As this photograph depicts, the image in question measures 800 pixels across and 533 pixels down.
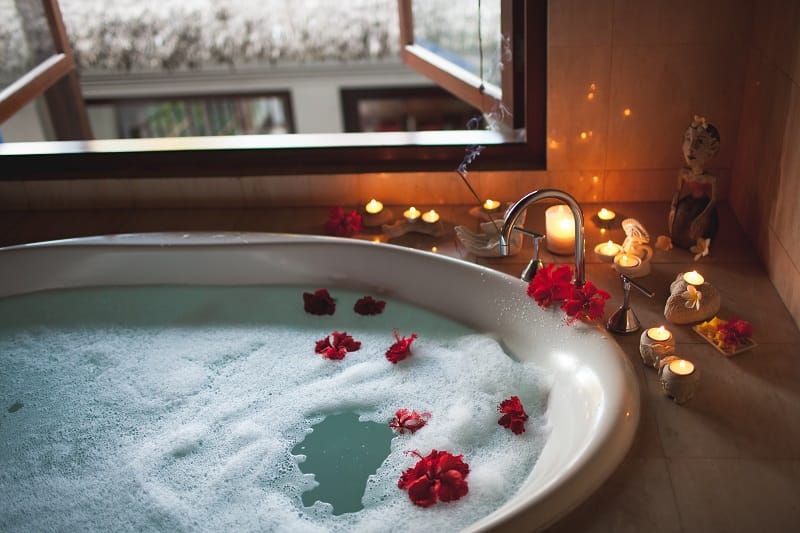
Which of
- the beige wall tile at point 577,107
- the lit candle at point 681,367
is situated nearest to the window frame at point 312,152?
the beige wall tile at point 577,107

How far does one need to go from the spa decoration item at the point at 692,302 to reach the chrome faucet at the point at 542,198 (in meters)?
0.23

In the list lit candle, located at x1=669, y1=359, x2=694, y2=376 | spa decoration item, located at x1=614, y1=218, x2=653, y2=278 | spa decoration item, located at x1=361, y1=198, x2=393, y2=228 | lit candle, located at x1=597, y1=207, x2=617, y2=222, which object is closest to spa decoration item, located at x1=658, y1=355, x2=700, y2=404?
lit candle, located at x1=669, y1=359, x2=694, y2=376

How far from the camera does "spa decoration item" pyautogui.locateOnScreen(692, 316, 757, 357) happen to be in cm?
195

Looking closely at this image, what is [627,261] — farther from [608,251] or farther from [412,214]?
[412,214]

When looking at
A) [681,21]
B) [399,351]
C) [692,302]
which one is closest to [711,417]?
[692,302]

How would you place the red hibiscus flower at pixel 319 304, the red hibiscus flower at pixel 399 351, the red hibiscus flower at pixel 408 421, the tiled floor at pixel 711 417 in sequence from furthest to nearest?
the red hibiscus flower at pixel 319 304, the red hibiscus flower at pixel 399 351, the red hibiscus flower at pixel 408 421, the tiled floor at pixel 711 417

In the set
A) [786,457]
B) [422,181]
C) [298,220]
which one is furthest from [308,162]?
[786,457]

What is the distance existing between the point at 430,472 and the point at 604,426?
1.27 ft

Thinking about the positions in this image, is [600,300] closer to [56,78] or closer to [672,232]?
[672,232]

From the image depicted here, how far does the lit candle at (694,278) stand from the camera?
2.09 metres

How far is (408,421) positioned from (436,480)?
0.89ft

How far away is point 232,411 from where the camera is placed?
7.06 ft

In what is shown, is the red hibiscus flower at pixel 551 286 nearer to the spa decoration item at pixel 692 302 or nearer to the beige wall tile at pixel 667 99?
the spa decoration item at pixel 692 302

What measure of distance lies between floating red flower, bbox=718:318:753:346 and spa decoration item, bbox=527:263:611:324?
0.29m
